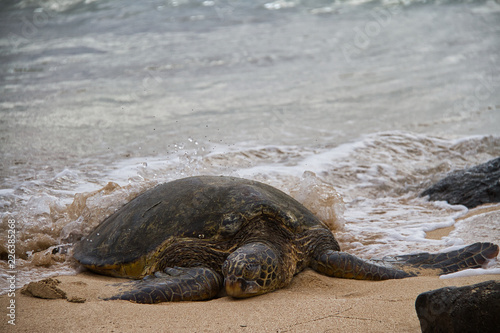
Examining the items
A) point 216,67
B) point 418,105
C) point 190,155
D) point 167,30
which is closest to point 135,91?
point 216,67

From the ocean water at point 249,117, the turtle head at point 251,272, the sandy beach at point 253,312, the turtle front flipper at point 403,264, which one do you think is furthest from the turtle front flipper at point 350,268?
the ocean water at point 249,117

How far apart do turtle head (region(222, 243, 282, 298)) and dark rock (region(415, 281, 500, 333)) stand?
116 centimetres

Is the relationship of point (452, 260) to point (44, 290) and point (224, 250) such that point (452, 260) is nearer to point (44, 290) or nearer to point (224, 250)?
point (224, 250)

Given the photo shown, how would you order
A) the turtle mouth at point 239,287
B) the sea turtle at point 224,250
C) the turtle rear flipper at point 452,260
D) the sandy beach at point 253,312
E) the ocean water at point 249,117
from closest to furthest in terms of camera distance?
the sandy beach at point 253,312 → the turtle mouth at point 239,287 → the sea turtle at point 224,250 → the turtle rear flipper at point 452,260 → the ocean water at point 249,117

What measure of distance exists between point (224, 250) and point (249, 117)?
18.9ft

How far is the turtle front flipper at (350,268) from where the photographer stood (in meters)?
3.10

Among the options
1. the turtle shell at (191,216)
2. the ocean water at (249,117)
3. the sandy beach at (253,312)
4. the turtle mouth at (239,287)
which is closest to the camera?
the sandy beach at (253,312)

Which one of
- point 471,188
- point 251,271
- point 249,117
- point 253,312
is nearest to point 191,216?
point 251,271

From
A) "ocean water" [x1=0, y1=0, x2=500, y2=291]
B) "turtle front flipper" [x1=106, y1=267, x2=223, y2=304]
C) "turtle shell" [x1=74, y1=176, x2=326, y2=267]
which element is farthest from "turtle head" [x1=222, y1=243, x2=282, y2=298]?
"ocean water" [x1=0, y1=0, x2=500, y2=291]

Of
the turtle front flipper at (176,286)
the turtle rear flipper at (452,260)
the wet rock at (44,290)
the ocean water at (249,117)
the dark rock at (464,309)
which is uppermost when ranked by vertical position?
the dark rock at (464,309)

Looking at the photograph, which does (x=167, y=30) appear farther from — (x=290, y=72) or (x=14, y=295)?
(x=14, y=295)

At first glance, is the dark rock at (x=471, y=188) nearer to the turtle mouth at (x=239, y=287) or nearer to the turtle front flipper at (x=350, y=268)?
the turtle front flipper at (x=350, y=268)

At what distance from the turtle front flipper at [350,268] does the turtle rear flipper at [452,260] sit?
0.51 feet

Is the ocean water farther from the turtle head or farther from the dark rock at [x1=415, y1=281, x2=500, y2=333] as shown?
the dark rock at [x1=415, y1=281, x2=500, y2=333]
